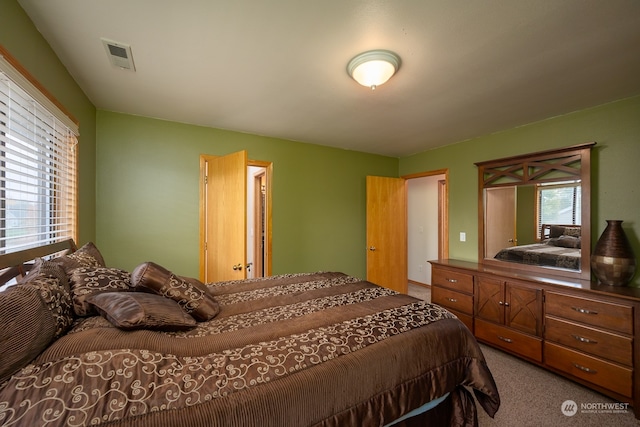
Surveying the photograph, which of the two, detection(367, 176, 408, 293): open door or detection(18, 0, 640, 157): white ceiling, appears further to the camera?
detection(367, 176, 408, 293): open door

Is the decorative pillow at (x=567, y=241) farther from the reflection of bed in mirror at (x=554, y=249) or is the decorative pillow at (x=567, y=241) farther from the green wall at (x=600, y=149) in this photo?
the green wall at (x=600, y=149)

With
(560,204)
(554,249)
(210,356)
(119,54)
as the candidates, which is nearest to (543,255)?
(554,249)

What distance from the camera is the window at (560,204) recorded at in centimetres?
249

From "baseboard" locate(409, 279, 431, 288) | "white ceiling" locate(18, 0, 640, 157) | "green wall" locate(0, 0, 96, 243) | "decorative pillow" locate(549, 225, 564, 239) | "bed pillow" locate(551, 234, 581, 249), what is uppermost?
"white ceiling" locate(18, 0, 640, 157)

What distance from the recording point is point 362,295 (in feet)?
6.12

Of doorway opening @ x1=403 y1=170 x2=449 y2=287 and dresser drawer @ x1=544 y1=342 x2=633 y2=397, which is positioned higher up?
doorway opening @ x1=403 y1=170 x2=449 y2=287

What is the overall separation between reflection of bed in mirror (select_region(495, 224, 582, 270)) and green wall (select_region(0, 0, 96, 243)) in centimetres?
431

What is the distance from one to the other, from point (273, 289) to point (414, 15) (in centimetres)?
197

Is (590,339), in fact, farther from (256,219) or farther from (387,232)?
(256,219)

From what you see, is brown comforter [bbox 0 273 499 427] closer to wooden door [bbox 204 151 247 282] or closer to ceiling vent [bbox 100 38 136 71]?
wooden door [bbox 204 151 247 282]

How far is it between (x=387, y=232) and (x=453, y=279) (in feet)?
4.23

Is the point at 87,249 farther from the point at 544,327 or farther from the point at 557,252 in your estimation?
the point at 557,252

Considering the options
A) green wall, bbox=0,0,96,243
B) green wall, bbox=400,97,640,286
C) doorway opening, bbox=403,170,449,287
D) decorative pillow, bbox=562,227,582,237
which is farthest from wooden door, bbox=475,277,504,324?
green wall, bbox=0,0,96,243

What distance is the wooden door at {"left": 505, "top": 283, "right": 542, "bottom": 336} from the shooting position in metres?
2.37
